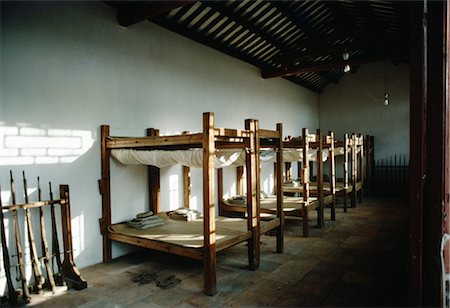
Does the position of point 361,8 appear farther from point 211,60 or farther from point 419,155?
point 419,155

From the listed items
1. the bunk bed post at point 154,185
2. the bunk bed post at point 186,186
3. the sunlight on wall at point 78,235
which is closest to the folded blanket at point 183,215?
the bunk bed post at point 154,185

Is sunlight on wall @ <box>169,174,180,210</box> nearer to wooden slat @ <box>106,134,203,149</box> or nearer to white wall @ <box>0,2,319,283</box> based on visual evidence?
white wall @ <box>0,2,319,283</box>

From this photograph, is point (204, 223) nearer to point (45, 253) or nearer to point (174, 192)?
point (45, 253)

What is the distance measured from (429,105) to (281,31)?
233 inches

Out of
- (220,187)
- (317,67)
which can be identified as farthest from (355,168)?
(220,187)

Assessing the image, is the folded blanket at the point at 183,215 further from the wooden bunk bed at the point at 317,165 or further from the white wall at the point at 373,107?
the white wall at the point at 373,107

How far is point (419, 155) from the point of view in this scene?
6.25 feet

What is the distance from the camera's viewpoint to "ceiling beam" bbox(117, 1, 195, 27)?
409 cm

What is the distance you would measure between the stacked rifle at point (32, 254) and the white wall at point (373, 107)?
35.3 feet

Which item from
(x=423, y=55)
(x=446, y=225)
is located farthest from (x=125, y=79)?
(x=446, y=225)

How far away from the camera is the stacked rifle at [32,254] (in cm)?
319

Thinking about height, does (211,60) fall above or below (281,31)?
below

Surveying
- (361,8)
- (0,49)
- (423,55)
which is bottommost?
(423,55)

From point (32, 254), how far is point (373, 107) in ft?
37.7
